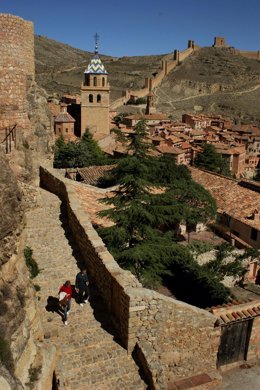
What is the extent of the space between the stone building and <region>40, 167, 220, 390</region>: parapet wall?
4095 centimetres

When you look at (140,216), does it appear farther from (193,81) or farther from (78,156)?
(193,81)

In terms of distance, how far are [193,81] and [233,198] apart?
92350 mm

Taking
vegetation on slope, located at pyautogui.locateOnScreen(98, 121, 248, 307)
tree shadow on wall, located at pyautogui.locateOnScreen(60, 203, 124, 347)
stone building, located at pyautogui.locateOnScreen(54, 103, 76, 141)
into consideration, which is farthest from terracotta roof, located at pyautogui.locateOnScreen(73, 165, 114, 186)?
stone building, located at pyautogui.locateOnScreen(54, 103, 76, 141)

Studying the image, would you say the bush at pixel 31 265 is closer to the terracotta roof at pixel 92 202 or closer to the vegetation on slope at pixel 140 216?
the vegetation on slope at pixel 140 216

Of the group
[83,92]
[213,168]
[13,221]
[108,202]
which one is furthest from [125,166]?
[83,92]

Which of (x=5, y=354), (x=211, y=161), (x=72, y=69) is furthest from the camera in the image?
(x=72, y=69)

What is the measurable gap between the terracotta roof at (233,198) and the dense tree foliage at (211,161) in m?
15.5

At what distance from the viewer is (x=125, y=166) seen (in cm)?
1148

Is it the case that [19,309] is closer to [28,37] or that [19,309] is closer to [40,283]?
[40,283]

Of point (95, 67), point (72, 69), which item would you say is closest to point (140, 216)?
point (95, 67)

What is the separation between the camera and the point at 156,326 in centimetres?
789

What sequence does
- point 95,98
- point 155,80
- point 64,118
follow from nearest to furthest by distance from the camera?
point 64,118 < point 95,98 < point 155,80

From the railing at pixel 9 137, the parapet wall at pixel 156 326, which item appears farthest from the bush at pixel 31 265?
the railing at pixel 9 137

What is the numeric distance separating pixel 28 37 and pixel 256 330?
11.5 m
